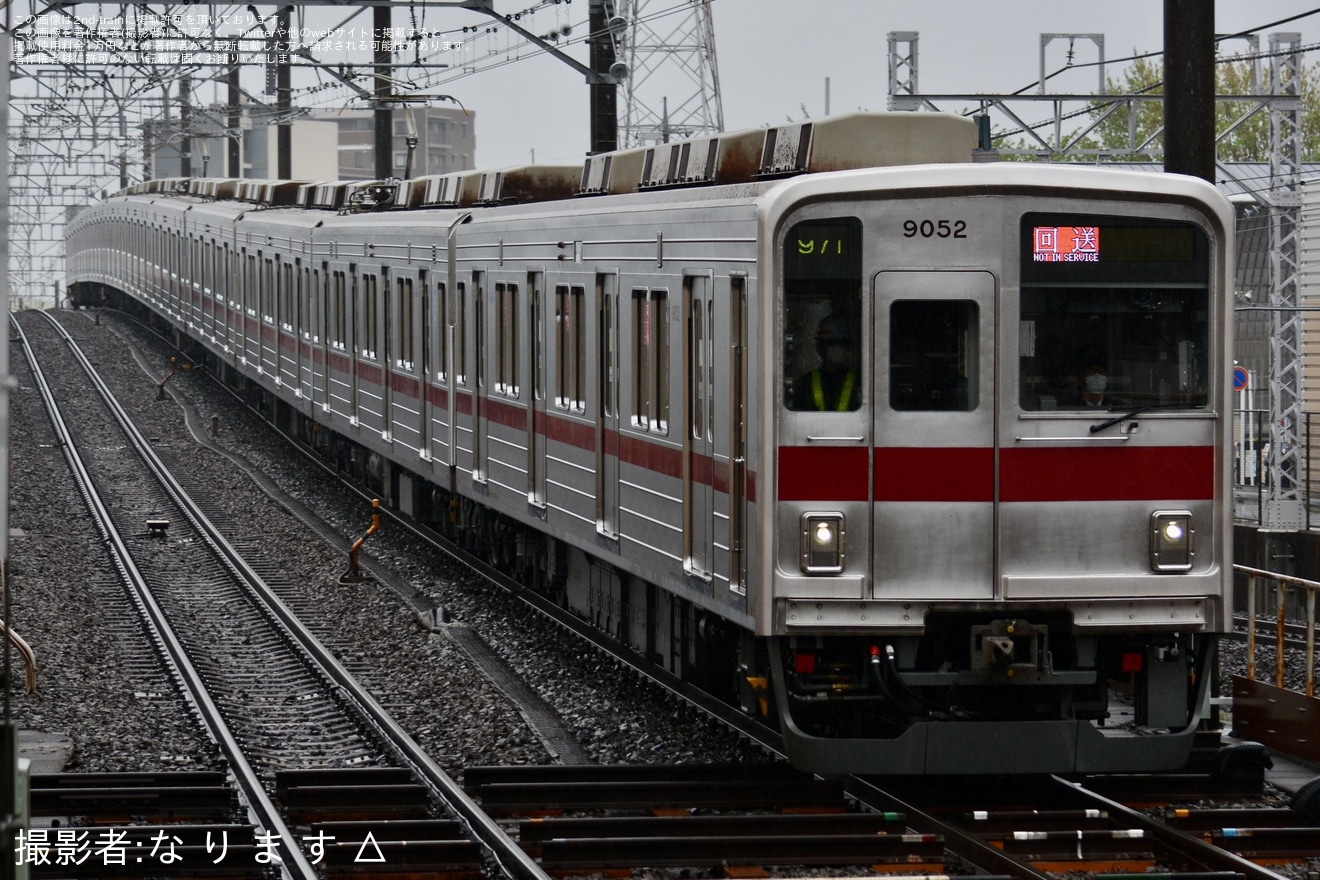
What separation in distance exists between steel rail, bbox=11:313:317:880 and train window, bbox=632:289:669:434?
8.67ft

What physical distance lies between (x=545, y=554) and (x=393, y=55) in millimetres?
A: 15033

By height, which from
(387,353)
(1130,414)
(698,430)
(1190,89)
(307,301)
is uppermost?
(1190,89)

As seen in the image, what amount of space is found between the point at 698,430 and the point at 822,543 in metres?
1.38

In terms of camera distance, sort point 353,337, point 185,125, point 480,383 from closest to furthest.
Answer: point 480,383 → point 353,337 → point 185,125

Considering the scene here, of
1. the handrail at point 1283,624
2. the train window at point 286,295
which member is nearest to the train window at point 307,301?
the train window at point 286,295

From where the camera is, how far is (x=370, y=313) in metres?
19.3

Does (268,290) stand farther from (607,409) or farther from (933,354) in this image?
(933,354)

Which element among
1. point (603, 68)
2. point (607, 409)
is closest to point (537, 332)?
point (607, 409)

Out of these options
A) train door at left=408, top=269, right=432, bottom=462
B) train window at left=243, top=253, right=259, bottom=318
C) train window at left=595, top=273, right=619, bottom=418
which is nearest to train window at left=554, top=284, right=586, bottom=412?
train window at left=595, top=273, right=619, bottom=418

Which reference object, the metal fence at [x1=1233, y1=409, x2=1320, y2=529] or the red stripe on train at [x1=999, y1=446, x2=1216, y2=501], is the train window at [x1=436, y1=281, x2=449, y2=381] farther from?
the metal fence at [x1=1233, y1=409, x2=1320, y2=529]

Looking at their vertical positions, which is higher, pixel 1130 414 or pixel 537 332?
pixel 537 332

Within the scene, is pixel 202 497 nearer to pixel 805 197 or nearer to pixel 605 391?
pixel 605 391

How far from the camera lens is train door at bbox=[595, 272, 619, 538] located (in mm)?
10914

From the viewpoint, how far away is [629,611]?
12.1 meters
